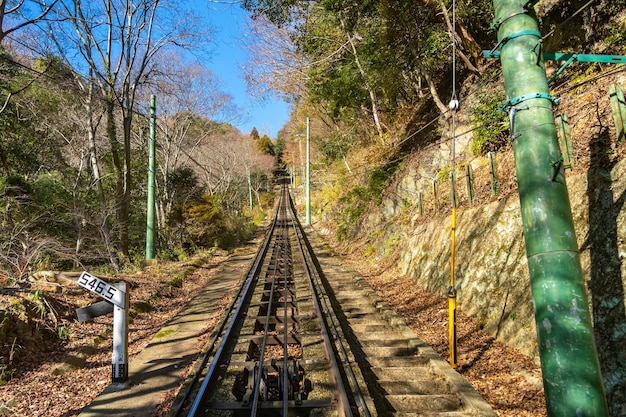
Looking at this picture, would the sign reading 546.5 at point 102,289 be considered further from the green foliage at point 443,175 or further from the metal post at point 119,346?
the green foliage at point 443,175

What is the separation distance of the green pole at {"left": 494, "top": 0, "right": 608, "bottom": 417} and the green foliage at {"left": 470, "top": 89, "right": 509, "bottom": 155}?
24.2 ft

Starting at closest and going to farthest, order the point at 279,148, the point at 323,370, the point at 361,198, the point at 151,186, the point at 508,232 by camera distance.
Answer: the point at 323,370, the point at 508,232, the point at 151,186, the point at 361,198, the point at 279,148

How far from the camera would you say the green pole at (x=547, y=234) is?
2055 mm

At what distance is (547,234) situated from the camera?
2.23 m

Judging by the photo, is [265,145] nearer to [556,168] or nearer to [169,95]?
[169,95]

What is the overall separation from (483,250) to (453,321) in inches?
94.0

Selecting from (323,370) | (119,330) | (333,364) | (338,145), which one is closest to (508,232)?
(333,364)

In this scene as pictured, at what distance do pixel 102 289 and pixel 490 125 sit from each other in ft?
32.2

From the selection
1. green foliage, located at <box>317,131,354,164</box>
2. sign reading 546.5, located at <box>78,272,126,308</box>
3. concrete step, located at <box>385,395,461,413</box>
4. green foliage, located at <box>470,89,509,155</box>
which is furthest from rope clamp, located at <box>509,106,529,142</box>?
green foliage, located at <box>317,131,354,164</box>

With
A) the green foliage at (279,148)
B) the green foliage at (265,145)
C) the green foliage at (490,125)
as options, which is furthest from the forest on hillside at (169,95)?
the green foliage at (279,148)

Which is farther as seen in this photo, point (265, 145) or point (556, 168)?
point (265, 145)

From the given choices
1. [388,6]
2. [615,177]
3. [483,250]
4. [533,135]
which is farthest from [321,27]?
[533,135]

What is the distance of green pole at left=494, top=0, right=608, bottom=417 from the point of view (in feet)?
6.74

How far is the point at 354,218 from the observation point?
→ 1881 cm
